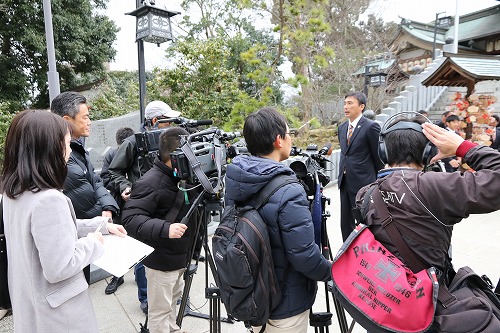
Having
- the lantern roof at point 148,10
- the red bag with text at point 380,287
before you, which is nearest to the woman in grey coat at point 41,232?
the red bag with text at point 380,287

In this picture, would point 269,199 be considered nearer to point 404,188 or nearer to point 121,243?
point 404,188

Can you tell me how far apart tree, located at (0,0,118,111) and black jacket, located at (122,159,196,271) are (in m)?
10.5

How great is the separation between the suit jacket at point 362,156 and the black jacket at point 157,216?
2.10 meters

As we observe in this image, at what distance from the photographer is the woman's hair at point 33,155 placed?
4.26ft

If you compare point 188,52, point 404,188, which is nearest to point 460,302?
point 404,188

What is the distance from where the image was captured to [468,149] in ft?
4.06

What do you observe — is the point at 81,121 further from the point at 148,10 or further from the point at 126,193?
the point at 148,10

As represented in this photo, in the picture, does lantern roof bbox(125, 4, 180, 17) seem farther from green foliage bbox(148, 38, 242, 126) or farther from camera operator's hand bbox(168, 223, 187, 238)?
camera operator's hand bbox(168, 223, 187, 238)

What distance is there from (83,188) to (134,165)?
2.64 feet

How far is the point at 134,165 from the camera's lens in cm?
303

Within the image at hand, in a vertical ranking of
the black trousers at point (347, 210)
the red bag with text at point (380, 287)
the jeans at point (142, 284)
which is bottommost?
the jeans at point (142, 284)

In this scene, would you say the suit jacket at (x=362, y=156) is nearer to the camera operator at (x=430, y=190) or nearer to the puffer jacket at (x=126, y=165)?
the puffer jacket at (x=126, y=165)

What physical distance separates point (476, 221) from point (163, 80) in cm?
618

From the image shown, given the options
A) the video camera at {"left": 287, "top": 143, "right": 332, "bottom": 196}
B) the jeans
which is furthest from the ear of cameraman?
the jeans
